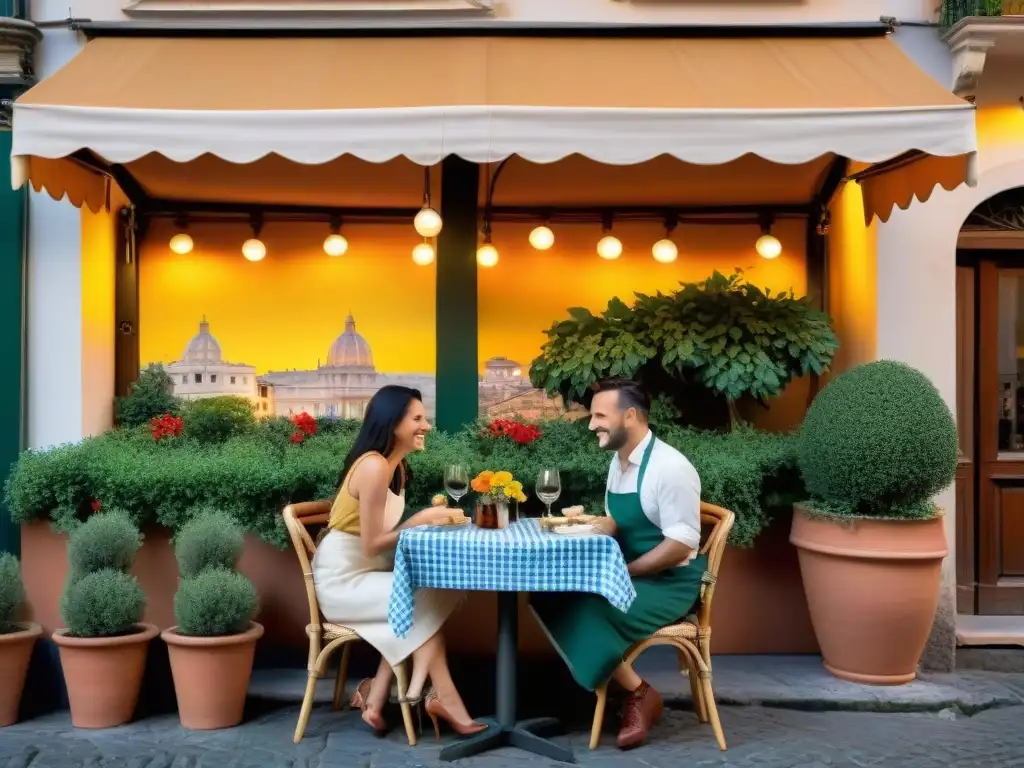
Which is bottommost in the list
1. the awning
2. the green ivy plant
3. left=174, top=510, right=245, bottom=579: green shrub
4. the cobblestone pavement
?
the cobblestone pavement

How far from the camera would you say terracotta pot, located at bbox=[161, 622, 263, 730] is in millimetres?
5730

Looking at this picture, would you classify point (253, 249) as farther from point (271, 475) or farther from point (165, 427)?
point (271, 475)

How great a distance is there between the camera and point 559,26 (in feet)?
24.4

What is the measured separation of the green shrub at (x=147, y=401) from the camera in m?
7.83

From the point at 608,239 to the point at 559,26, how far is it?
187 centimetres

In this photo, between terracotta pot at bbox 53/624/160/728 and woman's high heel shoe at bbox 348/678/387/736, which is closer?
woman's high heel shoe at bbox 348/678/387/736

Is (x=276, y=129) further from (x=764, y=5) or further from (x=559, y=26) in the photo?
(x=764, y=5)

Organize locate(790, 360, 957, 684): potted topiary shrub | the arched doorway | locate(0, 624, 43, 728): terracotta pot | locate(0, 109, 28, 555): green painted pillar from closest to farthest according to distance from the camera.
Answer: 1. locate(0, 624, 43, 728): terracotta pot
2. locate(790, 360, 957, 684): potted topiary shrub
3. locate(0, 109, 28, 555): green painted pillar
4. the arched doorway

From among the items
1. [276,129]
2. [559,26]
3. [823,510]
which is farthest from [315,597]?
[559,26]

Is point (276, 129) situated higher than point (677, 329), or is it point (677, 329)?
point (276, 129)

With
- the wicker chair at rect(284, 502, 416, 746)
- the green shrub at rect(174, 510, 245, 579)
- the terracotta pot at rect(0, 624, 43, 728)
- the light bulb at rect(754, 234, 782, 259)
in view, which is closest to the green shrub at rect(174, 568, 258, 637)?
the green shrub at rect(174, 510, 245, 579)

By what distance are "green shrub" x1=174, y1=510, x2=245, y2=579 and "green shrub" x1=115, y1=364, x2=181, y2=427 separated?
2.02 metres

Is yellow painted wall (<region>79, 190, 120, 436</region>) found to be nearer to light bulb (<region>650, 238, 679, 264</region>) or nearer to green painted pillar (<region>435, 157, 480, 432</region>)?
green painted pillar (<region>435, 157, 480, 432</region>)

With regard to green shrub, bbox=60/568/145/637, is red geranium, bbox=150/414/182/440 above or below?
above
